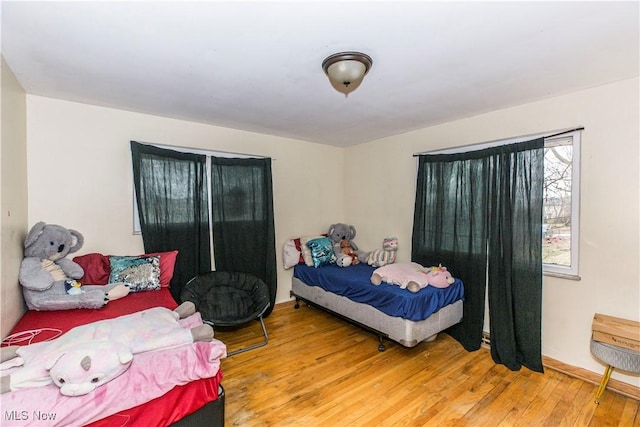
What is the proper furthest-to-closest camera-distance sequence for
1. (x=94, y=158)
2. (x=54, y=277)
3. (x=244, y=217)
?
(x=244, y=217) < (x=94, y=158) < (x=54, y=277)

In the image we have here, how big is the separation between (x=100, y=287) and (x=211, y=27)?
84.7 inches

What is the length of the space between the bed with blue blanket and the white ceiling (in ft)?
5.89

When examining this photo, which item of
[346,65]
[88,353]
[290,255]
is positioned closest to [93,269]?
[88,353]

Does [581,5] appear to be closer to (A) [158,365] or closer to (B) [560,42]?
(B) [560,42]

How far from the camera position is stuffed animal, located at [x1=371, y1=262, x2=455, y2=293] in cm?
279

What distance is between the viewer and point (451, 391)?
7.31 ft

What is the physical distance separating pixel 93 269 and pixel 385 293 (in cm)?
261

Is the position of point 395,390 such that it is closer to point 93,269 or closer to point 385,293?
point 385,293

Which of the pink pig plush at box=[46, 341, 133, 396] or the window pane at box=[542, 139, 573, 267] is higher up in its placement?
the window pane at box=[542, 139, 573, 267]

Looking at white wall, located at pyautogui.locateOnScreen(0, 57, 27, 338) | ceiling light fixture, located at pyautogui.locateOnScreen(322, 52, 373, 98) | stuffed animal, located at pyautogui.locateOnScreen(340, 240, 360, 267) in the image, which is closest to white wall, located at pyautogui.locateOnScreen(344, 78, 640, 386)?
ceiling light fixture, located at pyautogui.locateOnScreen(322, 52, 373, 98)

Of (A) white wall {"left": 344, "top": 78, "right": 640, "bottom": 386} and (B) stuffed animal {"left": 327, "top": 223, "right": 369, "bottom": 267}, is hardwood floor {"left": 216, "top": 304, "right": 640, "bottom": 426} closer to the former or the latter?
(A) white wall {"left": 344, "top": 78, "right": 640, "bottom": 386}

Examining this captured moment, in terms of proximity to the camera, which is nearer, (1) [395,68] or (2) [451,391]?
(1) [395,68]

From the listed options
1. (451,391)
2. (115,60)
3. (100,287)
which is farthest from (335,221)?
(115,60)

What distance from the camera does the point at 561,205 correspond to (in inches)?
99.0
